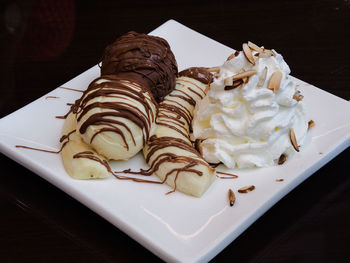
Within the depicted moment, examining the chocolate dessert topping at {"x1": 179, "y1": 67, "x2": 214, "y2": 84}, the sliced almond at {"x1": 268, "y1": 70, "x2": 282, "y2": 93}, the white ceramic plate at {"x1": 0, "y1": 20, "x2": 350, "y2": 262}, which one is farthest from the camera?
the chocolate dessert topping at {"x1": 179, "y1": 67, "x2": 214, "y2": 84}

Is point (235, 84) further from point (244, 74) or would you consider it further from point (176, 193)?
point (176, 193)

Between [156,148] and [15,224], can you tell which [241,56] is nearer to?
[156,148]

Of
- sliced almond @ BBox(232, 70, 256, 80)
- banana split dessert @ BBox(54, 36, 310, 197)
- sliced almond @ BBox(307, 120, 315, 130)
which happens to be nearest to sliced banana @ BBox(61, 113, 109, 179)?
banana split dessert @ BBox(54, 36, 310, 197)

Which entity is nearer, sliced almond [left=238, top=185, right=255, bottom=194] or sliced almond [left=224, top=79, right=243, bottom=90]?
sliced almond [left=238, top=185, right=255, bottom=194]

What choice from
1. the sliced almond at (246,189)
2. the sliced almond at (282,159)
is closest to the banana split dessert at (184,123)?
the sliced almond at (282,159)

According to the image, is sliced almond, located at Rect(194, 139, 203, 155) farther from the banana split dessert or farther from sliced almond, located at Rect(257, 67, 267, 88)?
sliced almond, located at Rect(257, 67, 267, 88)

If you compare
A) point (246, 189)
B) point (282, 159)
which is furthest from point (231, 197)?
point (282, 159)

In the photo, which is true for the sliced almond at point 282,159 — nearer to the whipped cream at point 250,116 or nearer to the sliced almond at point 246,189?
the whipped cream at point 250,116
